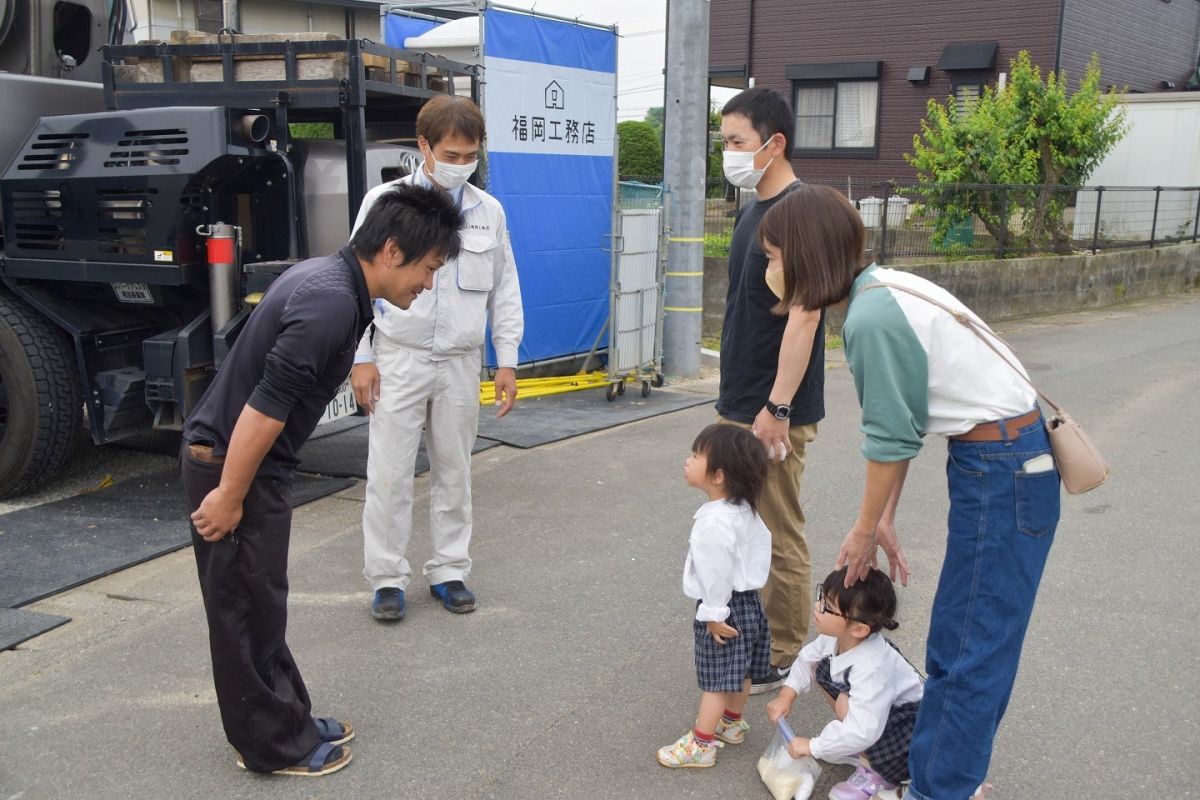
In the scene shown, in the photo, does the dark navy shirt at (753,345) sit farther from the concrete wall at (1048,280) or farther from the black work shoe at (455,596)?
the concrete wall at (1048,280)

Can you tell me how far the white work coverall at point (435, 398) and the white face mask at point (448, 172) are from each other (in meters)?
0.07

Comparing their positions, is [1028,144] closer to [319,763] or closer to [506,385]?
[506,385]

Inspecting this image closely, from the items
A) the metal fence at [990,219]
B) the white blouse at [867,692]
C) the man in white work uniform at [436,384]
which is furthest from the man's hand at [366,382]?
the metal fence at [990,219]

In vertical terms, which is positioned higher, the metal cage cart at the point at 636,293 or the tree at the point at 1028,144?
the tree at the point at 1028,144

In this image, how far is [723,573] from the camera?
3248 mm

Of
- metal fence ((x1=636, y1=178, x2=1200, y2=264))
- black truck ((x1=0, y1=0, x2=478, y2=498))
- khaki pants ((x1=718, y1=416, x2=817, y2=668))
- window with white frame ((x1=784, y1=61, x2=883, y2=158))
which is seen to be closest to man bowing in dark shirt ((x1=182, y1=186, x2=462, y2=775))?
khaki pants ((x1=718, y1=416, x2=817, y2=668))

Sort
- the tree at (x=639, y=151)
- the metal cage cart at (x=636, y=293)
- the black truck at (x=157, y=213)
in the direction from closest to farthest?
the black truck at (x=157, y=213), the metal cage cart at (x=636, y=293), the tree at (x=639, y=151)

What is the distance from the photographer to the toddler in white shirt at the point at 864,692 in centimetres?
308

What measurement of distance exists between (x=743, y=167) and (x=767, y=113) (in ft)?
0.65

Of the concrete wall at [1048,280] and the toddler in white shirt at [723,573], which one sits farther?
the concrete wall at [1048,280]

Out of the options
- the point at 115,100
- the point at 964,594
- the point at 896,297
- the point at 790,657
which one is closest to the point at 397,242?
the point at 896,297

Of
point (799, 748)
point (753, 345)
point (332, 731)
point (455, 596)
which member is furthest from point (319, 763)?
point (753, 345)

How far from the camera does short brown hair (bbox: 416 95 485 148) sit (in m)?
4.23

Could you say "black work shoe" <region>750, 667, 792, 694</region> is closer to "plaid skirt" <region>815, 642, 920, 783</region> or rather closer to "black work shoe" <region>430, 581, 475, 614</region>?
"plaid skirt" <region>815, 642, 920, 783</region>
